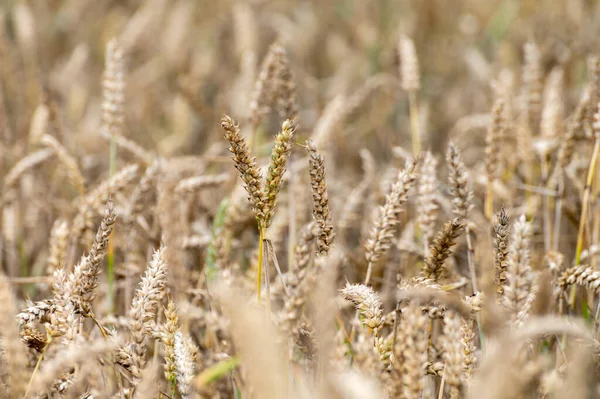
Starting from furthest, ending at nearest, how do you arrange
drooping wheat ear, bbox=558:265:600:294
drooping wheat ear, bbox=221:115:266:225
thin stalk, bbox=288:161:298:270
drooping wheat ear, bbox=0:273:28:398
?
thin stalk, bbox=288:161:298:270, drooping wheat ear, bbox=558:265:600:294, drooping wheat ear, bbox=221:115:266:225, drooping wheat ear, bbox=0:273:28:398

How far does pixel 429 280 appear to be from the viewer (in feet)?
3.09

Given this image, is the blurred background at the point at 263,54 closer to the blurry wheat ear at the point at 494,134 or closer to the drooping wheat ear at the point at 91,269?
the blurry wheat ear at the point at 494,134

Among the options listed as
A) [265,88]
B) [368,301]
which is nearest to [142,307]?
[368,301]

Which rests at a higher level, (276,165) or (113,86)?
(113,86)

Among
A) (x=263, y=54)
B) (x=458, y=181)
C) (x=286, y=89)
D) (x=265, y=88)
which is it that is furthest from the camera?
(x=263, y=54)

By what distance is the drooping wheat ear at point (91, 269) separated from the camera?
1.00 meters

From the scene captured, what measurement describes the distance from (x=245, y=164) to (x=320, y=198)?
134mm

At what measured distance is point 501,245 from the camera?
3.13ft

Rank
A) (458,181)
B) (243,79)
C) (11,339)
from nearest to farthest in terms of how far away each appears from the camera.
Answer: (11,339)
(458,181)
(243,79)

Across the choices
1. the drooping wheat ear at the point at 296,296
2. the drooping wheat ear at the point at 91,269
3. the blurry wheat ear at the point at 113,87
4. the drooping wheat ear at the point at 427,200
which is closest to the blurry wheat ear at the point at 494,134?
the drooping wheat ear at the point at 427,200

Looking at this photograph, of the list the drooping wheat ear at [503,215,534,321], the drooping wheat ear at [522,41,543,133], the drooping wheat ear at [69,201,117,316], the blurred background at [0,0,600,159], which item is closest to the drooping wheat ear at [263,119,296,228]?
the drooping wheat ear at [69,201,117,316]

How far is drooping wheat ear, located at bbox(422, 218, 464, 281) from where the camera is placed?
1006 mm

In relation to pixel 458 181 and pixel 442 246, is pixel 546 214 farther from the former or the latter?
pixel 442 246

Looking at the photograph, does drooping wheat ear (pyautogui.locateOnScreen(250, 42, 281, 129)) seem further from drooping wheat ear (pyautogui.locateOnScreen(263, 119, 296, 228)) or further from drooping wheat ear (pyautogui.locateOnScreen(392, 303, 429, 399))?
drooping wheat ear (pyautogui.locateOnScreen(392, 303, 429, 399))
